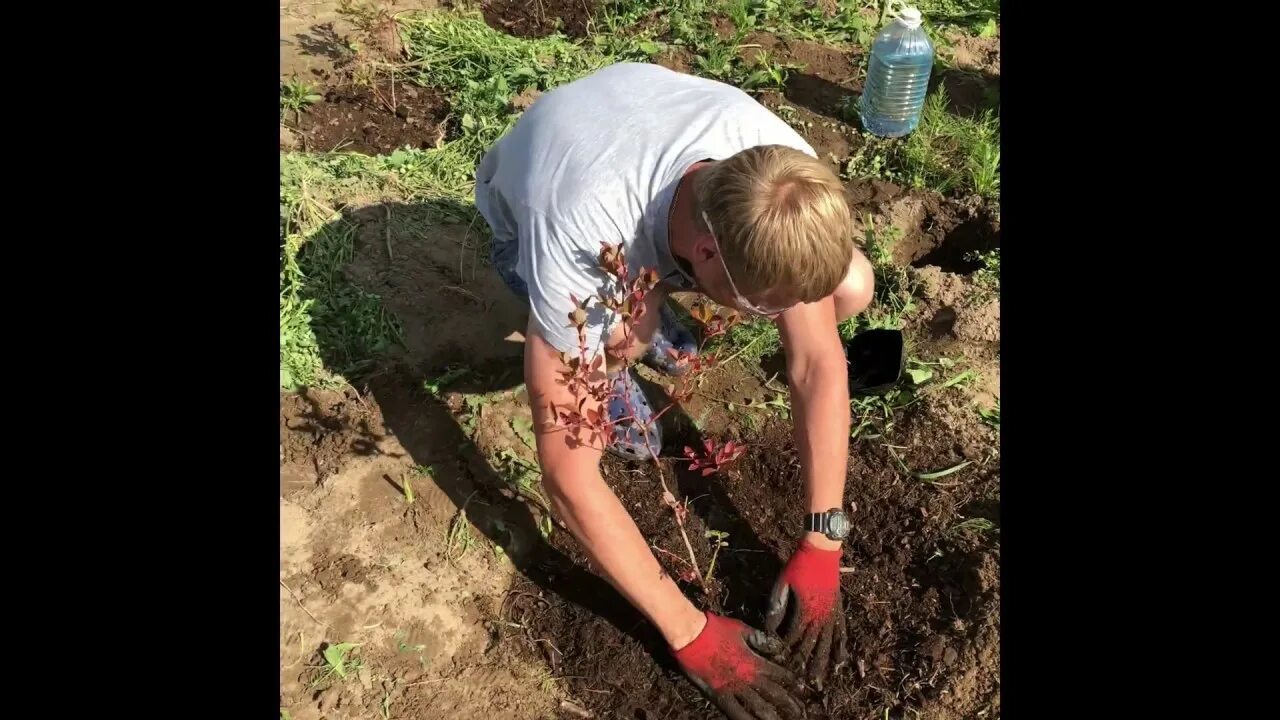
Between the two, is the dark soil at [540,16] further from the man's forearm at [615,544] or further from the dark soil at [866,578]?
the man's forearm at [615,544]

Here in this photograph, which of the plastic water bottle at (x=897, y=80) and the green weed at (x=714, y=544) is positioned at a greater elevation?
the plastic water bottle at (x=897, y=80)

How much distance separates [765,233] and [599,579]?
1.42 meters

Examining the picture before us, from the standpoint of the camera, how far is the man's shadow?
2854 millimetres

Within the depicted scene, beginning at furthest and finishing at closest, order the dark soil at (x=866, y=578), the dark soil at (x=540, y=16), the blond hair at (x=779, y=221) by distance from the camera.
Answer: the dark soil at (x=540, y=16) < the dark soil at (x=866, y=578) < the blond hair at (x=779, y=221)

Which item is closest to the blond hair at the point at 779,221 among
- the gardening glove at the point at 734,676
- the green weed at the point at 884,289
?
the gardening glove at the point at 734,676

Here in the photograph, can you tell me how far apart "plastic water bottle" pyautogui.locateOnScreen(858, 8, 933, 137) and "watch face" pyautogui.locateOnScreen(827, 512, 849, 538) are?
237 centimetres

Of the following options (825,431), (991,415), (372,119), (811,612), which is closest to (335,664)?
(811,612)

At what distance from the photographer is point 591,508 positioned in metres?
2.30

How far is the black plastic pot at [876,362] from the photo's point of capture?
3.29 m

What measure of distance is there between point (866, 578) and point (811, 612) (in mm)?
303

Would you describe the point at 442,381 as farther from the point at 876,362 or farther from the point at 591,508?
the point at 876,362

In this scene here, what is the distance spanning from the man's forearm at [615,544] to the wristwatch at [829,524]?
50 centimetres

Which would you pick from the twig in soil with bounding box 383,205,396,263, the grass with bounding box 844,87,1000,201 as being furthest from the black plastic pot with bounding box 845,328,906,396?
the twig in soil with bounding box 383,205,396,263
